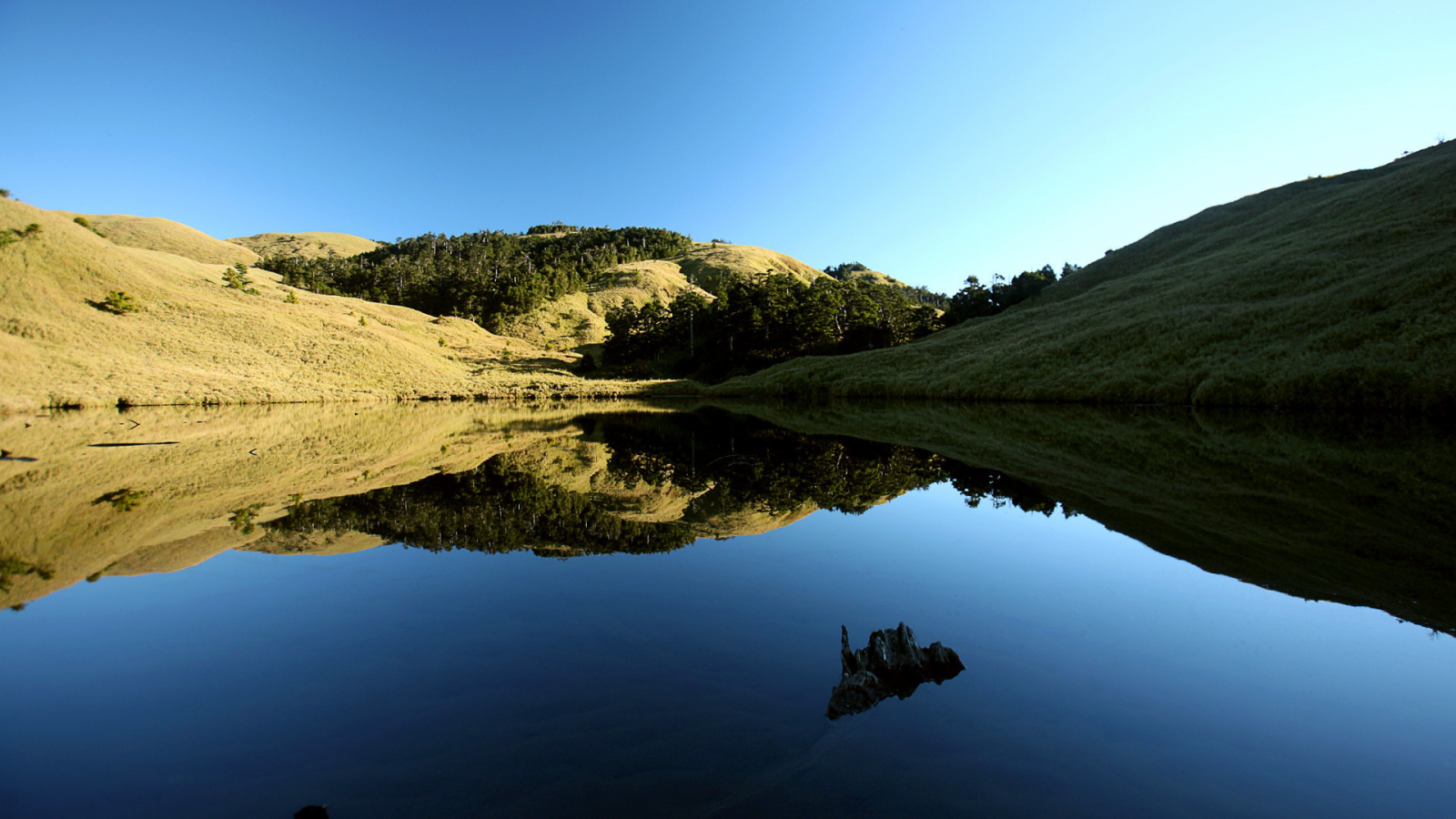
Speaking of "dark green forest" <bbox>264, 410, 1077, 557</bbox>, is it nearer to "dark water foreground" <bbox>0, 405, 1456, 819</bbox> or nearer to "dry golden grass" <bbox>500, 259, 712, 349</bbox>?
"dark water foreground" <bbox>0, 405, 1456, 819</bbox>

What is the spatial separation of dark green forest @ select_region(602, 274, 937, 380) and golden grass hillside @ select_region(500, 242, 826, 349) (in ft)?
21.9

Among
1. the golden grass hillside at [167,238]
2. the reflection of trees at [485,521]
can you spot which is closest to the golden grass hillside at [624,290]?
the reflection of trees at [485,521]

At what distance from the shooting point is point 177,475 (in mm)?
13078

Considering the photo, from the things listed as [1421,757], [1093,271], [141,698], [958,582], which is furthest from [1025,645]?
[1093,271]

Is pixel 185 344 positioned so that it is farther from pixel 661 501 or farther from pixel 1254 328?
pixel 1254 328

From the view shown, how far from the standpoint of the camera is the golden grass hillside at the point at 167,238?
491ft

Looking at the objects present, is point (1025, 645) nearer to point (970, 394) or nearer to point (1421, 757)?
point (1421, 757)

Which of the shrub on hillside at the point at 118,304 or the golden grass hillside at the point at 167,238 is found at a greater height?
the golden grass hillside at the point at 167,238

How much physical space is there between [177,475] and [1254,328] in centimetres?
5233

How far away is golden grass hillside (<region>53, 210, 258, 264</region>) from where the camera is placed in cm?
14962

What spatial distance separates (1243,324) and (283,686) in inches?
1994

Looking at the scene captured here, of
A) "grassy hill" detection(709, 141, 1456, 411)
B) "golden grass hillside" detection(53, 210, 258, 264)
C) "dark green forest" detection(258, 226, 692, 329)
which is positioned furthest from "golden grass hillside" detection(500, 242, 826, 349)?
"golden grass hillside" detection(53, 210, 258, 264)

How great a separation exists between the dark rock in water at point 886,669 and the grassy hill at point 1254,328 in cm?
3588

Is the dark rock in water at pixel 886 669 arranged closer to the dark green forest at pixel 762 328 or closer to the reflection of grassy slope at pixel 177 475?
the reflection of grassy slope at pixel 177 475
